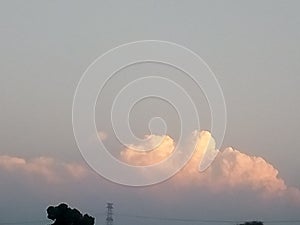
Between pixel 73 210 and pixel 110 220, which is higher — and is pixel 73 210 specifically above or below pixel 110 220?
below

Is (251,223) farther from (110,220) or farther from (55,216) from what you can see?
(55,216)

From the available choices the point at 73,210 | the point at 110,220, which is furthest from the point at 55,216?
the point at 110,220

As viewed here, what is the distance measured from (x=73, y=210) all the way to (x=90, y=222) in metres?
3.07

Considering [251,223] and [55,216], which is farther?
[251,223]

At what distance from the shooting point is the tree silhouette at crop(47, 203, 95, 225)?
98.3 meters

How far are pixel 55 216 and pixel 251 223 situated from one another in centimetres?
3726

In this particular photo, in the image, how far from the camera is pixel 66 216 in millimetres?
98375

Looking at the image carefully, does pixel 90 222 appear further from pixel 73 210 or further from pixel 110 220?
pixel 110 220

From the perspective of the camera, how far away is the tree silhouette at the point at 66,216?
98312mm

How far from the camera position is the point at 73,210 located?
99000 millimetres

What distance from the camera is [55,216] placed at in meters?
98.6

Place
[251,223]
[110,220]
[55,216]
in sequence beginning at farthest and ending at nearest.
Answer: [110,220] < [251,223] < [55,216]

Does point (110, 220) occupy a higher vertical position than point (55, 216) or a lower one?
higher

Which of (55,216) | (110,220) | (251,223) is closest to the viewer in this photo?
(55,216)
